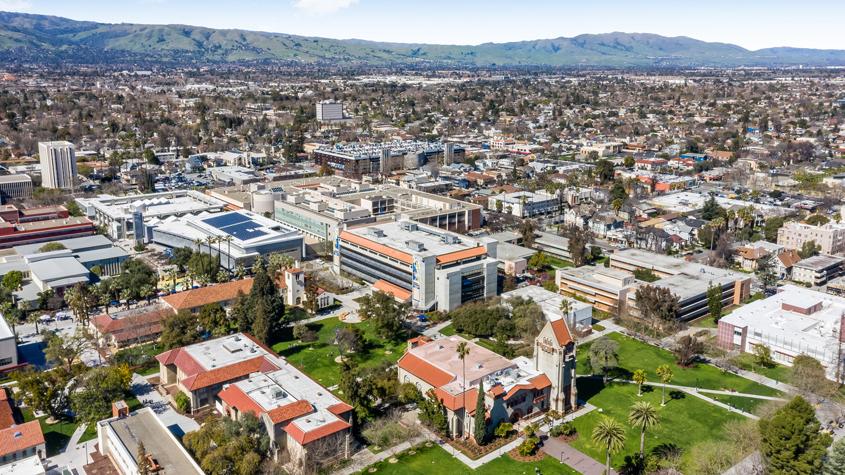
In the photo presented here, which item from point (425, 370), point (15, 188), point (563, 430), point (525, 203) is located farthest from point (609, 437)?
point (15, 188)

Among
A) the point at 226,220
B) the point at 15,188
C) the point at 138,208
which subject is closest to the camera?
the point at 226,220

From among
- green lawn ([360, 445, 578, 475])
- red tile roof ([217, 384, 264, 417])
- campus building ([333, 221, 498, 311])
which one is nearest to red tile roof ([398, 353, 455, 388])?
green lawn ([360, 445, 578, 475])

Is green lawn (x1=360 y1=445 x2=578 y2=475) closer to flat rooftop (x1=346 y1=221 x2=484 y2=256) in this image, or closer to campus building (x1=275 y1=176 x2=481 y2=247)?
flat rooftop (x1=346 y1=221 x2=484 y2=256)

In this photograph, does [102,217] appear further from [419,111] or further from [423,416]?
[419,111]

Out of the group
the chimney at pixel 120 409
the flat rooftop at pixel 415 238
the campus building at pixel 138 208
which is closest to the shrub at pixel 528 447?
A: the chimney at pixel 120 409

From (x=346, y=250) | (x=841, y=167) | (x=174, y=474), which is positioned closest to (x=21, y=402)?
(x=174, y=474)

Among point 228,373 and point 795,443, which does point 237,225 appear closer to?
point 228,373
